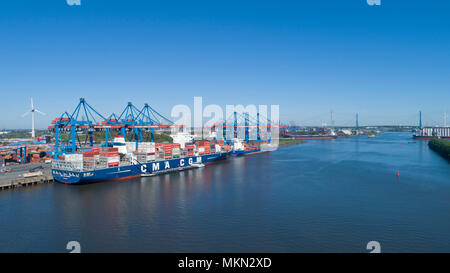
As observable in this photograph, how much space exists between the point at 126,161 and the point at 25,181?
223 inches

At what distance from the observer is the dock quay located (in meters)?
14.6

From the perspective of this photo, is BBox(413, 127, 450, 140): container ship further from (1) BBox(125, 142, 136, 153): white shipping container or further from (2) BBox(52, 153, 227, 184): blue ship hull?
(1) BBox(125, 142, 136, 153): white shipping container

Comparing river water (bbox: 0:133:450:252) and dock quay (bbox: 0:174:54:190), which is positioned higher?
dock quay (bbox: 0:174:54:190)

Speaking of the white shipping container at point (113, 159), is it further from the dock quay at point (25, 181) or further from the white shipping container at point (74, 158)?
the dock quay at point (25, 181)

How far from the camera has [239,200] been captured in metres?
12.6

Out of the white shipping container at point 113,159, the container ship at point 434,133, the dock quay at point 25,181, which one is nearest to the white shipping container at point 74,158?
the white shipping container at point 113,159

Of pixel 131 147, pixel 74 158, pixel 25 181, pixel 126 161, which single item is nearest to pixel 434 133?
pixel 131 147

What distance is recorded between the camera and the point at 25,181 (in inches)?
603

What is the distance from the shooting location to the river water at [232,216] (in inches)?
317

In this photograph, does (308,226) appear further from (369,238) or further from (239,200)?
(239,200)

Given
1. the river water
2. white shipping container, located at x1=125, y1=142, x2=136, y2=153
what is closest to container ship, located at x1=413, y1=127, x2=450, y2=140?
the river water

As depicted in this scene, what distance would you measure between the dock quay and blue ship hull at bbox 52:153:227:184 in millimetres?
519

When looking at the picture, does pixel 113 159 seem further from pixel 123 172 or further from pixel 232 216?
pixel 232 216
